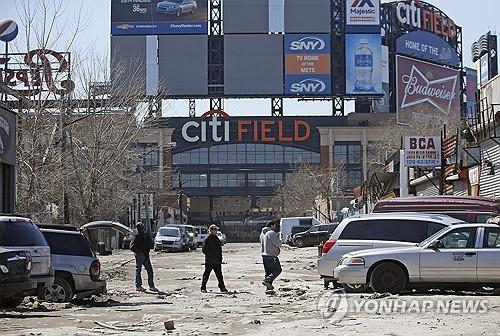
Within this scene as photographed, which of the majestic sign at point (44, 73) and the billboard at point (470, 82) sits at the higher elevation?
the billboard at point (470, 82)

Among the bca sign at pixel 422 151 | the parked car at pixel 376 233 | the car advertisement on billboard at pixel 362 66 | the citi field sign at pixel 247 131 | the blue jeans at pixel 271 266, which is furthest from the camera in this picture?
the citi field sign at pixel 247 131

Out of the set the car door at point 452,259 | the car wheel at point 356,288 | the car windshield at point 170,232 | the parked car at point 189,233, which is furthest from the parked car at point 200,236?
the car door at point 452,259

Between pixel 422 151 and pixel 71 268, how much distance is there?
23.5 meters

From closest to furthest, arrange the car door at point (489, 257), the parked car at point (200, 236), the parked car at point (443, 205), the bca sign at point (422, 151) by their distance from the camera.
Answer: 1. the car door at point (489, 257)
2. the parked car at point (443, 205)
3. the bca sign at point (422, 151)
4. the parked car at point (200, 236)

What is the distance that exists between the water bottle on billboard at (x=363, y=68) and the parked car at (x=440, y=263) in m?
75.5

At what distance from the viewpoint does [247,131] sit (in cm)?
10588

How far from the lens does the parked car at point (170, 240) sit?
5694cm

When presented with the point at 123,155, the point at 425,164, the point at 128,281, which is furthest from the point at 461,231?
the point at 123,155

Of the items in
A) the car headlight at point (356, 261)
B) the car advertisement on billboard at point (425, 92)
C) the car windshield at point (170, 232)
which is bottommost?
the car windshield at point (170, 232)

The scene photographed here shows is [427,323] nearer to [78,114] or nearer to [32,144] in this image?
[32,144]

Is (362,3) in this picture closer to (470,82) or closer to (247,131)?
(247,131)

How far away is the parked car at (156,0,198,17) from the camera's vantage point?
94312 mm

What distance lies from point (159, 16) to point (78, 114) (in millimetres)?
58773

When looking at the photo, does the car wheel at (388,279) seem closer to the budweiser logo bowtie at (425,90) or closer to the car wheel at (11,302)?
the car wheel at (11,302)
